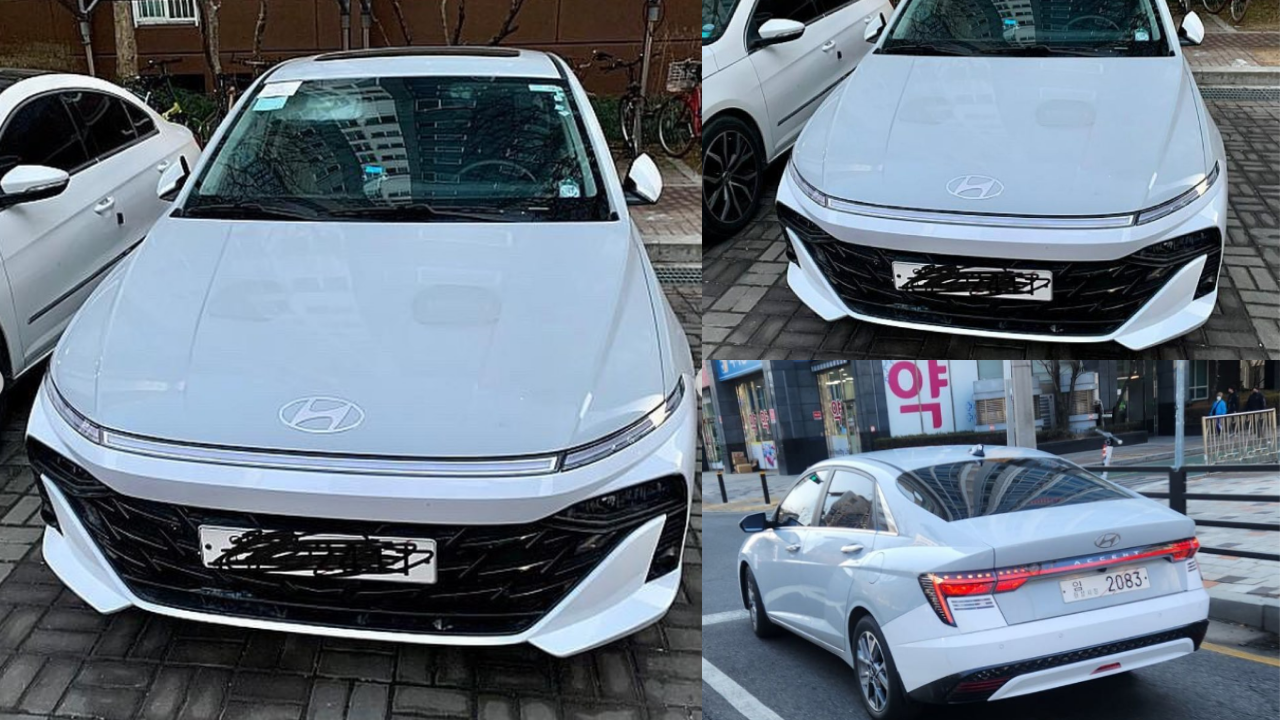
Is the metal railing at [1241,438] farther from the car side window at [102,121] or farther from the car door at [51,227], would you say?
the car side window at [102,121]

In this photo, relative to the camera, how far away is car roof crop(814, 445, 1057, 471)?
3480 mm

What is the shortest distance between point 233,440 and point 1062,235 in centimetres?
288

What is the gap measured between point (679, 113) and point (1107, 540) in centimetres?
798

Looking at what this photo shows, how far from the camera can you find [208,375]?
104 inches

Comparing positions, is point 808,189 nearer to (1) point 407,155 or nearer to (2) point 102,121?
(1) point 407,155

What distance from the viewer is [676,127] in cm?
1021

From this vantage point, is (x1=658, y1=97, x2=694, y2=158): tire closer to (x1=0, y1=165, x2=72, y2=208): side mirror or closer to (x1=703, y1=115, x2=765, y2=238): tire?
(x1=703, y1=115, x2=765, y2=238): tire

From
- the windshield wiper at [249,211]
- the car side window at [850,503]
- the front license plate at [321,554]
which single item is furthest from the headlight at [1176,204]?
the windshield wiper at [249,211]

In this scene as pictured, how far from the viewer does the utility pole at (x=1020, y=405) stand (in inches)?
149

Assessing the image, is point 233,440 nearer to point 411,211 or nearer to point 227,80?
point 411,211

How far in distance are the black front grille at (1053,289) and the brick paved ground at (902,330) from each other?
417 millimetres

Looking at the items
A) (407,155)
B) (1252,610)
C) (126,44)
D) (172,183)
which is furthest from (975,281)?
(126,44)

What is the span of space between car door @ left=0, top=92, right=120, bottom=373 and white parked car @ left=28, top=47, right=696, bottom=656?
1337 mm

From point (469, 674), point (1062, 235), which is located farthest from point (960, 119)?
point (469, 674)
